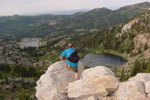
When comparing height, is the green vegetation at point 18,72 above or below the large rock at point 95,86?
below

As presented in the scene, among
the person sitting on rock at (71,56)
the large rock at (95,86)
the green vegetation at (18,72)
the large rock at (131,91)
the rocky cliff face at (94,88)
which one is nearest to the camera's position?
the large rock at (131,91)

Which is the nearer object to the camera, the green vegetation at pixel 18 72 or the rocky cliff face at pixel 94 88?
the rocky cliff face at pixel 94 88

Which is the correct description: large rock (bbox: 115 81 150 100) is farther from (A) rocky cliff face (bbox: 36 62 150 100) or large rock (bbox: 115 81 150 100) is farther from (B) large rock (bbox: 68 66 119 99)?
(B) large rock (bbox: 68 66 119 99)

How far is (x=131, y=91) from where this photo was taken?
50.0 ft

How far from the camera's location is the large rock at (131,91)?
14.8 meters

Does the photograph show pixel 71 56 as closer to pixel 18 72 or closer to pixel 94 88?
pixel 94 88

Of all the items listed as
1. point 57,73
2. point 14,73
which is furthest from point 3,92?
point 57,73

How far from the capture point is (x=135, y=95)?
1478cm

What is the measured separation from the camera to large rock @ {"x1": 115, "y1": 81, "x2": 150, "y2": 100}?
581 inches

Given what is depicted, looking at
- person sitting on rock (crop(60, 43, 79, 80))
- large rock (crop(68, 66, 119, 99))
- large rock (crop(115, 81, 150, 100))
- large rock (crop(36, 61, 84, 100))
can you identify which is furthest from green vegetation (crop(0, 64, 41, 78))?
large rock (crop(115, 81, 150, 100))

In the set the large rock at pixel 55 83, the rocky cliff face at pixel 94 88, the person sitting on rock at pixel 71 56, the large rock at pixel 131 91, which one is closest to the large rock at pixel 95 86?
the rocky cliff face at pixel 94 88

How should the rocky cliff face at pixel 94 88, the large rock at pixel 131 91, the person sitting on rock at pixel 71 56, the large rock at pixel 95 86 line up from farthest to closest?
the person sitting on rock at pixel 71 56 → the large rock at pixel 95 86 → the rocky cliff face at pixel 94 88 → the large rock at pixel 131 91

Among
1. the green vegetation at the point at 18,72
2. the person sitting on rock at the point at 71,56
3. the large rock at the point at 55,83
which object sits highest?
the person sitting on rock at the point at 71,56

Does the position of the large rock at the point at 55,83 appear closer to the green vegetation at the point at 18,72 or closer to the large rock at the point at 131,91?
the large rock at the point at 131,91
